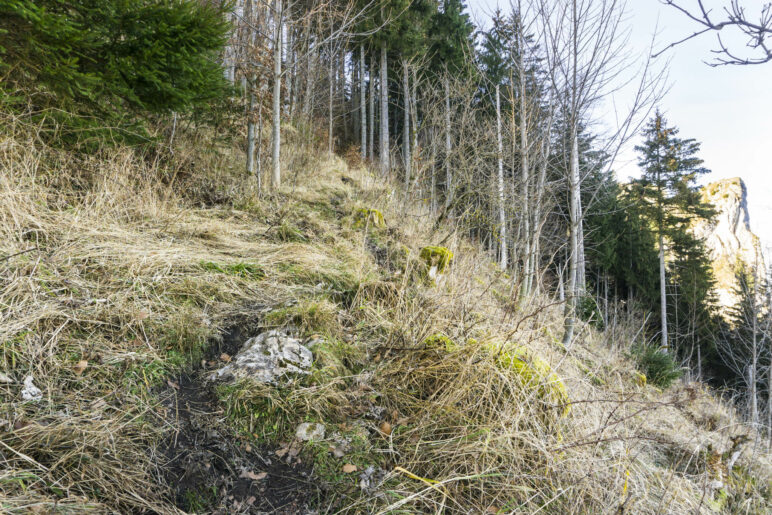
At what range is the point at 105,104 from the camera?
351 cm

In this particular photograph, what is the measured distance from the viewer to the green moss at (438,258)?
3.95 m

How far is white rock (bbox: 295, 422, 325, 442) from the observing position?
1723 millimetres

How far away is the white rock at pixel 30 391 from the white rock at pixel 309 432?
3.75ft

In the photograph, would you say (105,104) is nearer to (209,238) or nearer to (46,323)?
(209,238)

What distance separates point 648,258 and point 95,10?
20844 millimetres

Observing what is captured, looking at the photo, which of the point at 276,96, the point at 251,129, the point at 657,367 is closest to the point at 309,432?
the point at 276,96

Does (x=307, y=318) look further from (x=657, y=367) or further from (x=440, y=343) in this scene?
(x=657, y=367)

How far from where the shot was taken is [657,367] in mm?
8305

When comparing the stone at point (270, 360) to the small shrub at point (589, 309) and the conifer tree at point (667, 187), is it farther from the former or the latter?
the conifer tree at point (667, 187)

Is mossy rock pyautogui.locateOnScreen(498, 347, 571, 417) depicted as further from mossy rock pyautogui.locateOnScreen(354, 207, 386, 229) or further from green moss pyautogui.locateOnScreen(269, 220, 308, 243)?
mossy rock pyautogui.locateOnScreen(354, 207, 386, 229)

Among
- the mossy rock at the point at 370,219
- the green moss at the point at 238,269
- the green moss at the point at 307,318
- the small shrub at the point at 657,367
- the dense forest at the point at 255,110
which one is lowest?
the small shrub at the point at 657,367

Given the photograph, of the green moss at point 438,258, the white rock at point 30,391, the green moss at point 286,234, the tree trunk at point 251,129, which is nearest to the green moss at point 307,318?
the white rock at point 30,391

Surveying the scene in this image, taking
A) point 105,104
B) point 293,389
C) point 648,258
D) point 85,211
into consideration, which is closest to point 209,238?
point 85,211

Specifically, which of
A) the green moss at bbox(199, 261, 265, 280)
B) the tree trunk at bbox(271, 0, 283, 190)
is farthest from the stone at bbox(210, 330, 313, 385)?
the tree trunk at bbox(271, 0, 283, 190)
